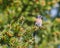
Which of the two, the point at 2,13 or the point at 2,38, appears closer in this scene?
A: the point at 2,38

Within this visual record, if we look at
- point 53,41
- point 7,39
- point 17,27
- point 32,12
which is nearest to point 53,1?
point 32,12

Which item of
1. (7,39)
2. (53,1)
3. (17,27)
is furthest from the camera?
(53,1)

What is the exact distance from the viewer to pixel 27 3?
3949mm

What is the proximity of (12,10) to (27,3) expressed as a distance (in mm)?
322

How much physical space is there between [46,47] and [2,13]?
0.84 metres

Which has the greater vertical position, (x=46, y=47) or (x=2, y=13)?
(x=2, y=13)

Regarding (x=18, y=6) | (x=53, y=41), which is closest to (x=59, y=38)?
(x=53, y=41)

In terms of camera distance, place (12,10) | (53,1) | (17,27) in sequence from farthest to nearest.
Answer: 1. (53,1)
2. (12,10)
3. (17,27)

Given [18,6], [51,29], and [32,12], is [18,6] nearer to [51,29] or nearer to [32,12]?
[32,12]

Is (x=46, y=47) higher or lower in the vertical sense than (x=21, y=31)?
lower

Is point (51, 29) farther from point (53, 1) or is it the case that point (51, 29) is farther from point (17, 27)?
point (17, 27)

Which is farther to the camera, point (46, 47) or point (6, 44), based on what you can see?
point (46, 47)

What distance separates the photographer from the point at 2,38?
267 cm

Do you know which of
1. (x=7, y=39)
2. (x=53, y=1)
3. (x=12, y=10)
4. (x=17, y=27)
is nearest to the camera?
(x=7, y=39)
